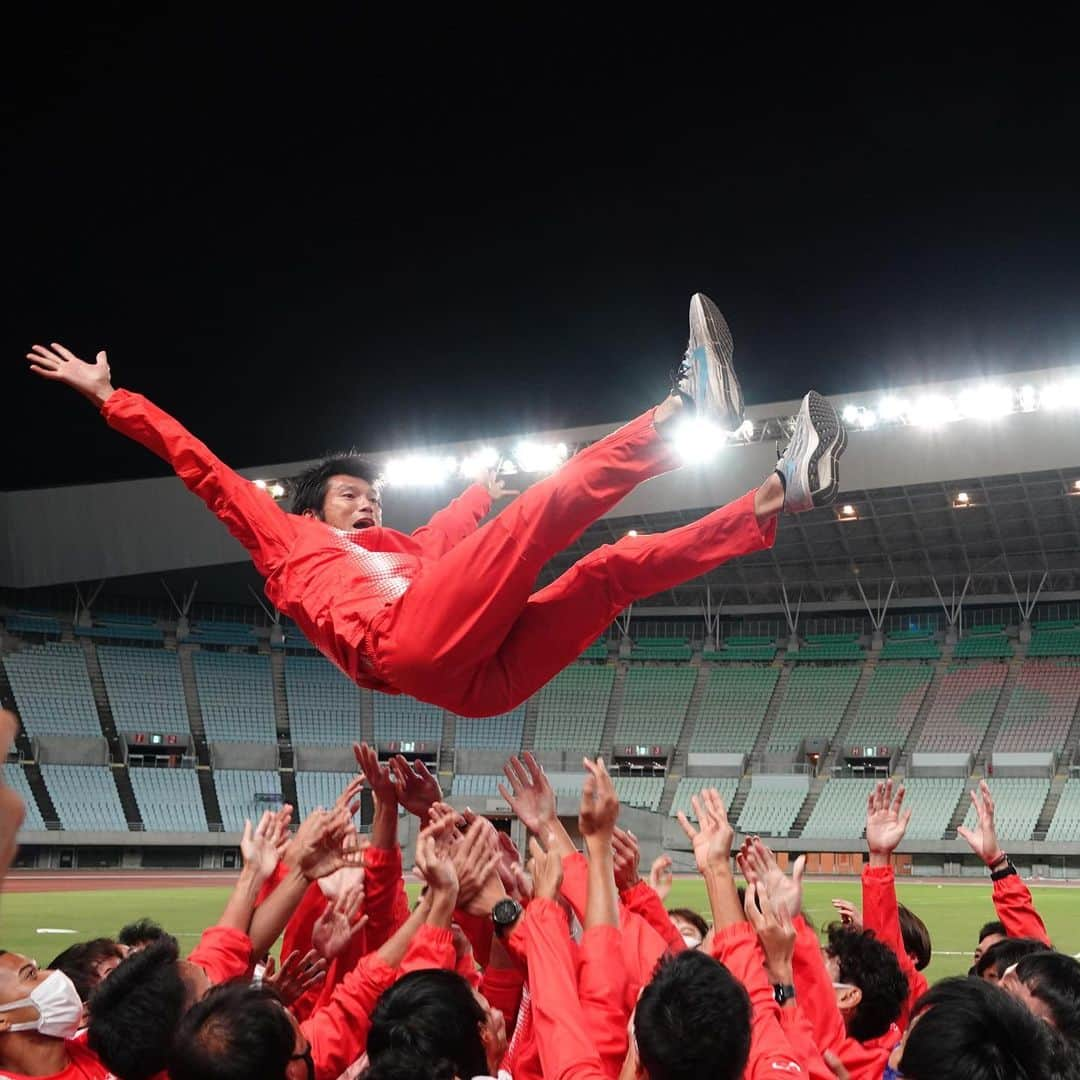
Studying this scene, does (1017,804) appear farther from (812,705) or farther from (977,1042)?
(977,1042)

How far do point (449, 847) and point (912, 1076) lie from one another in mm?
1636

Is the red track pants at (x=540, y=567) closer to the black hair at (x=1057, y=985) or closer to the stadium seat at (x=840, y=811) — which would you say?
the black hair at (x=1057, y=985)

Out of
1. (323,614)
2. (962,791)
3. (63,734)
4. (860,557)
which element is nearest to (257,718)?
(63,734)

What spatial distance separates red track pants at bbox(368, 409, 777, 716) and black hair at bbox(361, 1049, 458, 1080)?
2270 mm

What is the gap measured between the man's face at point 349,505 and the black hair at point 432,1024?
3435 mm

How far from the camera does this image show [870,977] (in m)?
3.61

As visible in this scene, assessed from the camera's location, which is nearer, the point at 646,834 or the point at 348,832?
the point at 348,832

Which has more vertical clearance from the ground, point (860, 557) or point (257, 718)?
point (860, 557)

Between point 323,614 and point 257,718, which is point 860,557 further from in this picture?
point 323,614

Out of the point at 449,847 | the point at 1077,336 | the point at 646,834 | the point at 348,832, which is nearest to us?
the point at 449,847

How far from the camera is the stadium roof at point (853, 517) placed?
2259 centimetres

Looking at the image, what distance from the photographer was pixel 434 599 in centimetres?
439

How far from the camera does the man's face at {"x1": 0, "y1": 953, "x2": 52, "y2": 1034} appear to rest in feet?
9.00

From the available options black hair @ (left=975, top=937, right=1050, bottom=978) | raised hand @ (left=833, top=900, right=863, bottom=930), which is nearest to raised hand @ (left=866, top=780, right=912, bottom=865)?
raised hand @ (left=833, top=900, right=863, bottom=930)
